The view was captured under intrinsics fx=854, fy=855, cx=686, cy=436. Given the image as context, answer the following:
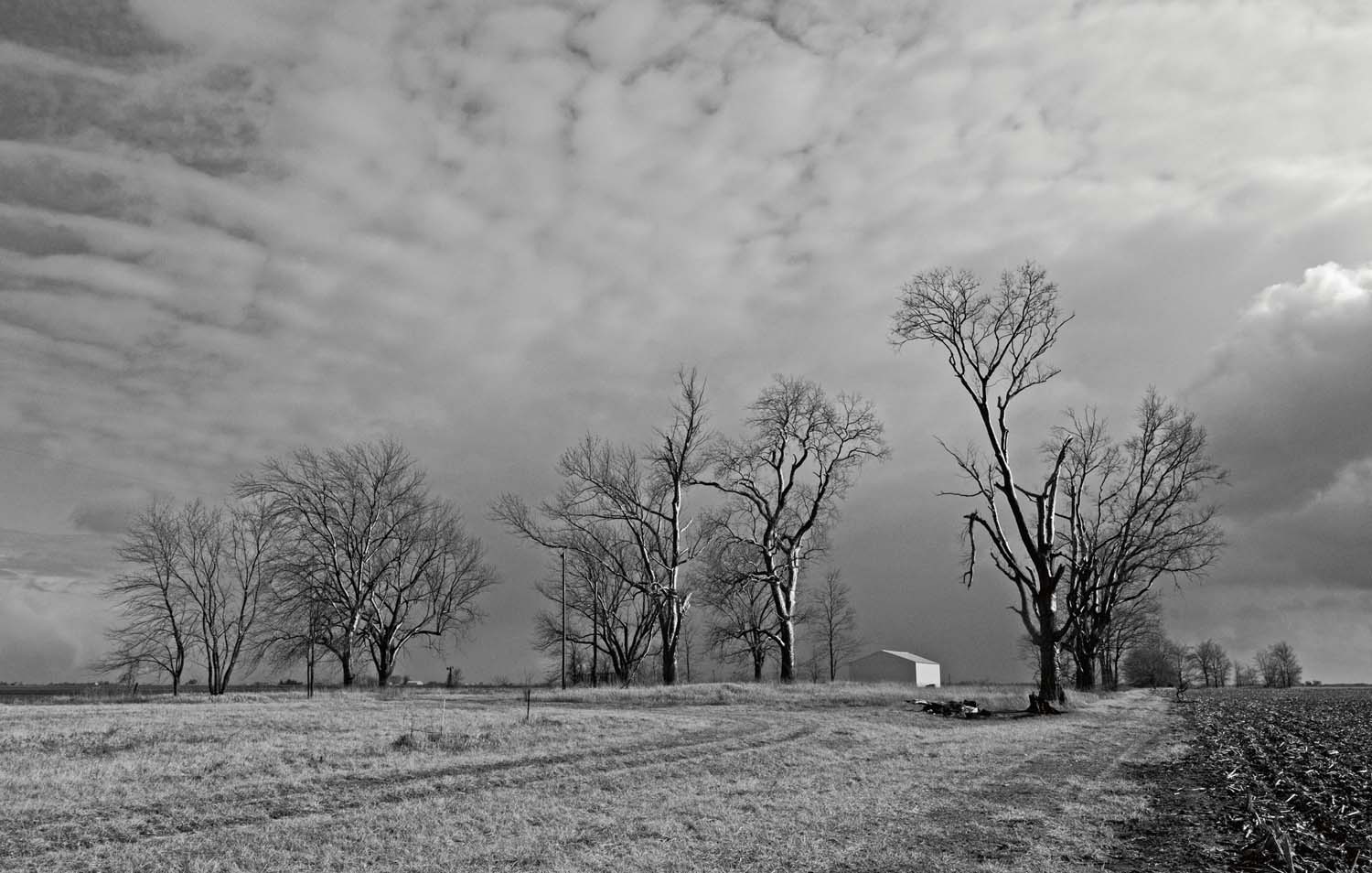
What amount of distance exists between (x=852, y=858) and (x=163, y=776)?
981 centimetres

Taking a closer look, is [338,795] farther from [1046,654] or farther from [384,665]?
[384,665]

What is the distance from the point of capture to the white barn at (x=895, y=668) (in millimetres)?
84062

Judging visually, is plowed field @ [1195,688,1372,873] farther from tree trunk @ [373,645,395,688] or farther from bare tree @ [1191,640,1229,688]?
bare tree @ [1191,640,1229,688]

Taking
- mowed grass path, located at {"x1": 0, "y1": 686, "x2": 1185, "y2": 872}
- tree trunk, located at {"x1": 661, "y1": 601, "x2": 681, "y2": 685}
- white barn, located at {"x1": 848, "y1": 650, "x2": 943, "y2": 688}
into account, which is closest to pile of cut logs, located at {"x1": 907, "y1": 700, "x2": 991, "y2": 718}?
mowed grass path, located at {"x1": 0, "y1": 686, "x2": 1185, "y2": 872}

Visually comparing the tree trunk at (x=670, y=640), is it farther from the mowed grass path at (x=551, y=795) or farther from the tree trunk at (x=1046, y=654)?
the mowed grass path at (x=551, y=795)

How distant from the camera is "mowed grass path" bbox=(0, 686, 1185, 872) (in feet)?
28.1

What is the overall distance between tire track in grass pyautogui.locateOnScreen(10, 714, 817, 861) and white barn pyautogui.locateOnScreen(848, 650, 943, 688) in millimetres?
70606

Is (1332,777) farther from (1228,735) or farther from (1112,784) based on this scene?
(1228,735)

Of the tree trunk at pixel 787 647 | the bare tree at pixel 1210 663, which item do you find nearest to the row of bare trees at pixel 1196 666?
the bare tree at pixel 1210 663

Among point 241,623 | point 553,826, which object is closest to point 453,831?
point 553,826

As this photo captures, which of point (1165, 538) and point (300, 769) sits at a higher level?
point (1165, 538)

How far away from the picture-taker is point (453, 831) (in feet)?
31.2

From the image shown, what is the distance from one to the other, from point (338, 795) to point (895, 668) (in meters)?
80.5

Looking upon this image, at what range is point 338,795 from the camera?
11.4 metres
